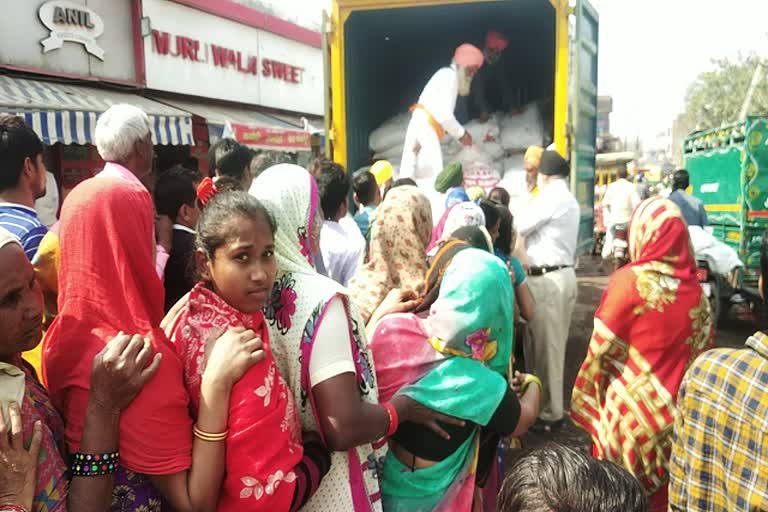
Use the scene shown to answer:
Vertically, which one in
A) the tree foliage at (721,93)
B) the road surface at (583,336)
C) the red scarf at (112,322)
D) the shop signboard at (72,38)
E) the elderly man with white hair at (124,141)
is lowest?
the road surface at (583,336)

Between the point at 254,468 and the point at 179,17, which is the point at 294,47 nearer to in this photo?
the point at 179,17

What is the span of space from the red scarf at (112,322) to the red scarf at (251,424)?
0.05 m

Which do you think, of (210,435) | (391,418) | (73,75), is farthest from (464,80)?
(210,435)

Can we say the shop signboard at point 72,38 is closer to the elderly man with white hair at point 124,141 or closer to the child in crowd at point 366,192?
the child in crowd at point 366,192

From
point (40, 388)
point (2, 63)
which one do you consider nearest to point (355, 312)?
point (40, 388)

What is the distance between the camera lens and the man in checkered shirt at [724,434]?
4.17ft

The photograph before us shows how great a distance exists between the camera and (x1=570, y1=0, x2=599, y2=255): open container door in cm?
462

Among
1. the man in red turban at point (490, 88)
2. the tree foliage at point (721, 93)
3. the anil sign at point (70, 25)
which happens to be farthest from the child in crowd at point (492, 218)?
the tree foliage at point (721, 93)

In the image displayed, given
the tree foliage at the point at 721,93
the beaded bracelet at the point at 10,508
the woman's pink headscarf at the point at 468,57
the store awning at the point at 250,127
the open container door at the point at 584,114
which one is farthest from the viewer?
the tree foliage at the point at 721,93

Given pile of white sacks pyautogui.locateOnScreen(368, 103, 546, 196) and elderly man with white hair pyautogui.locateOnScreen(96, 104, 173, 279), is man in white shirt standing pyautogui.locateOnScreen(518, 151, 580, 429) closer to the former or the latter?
pile of white sacks pyautogui.locateOnScreen(368, 103, 546, 196)

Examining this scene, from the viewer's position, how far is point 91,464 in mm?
1075

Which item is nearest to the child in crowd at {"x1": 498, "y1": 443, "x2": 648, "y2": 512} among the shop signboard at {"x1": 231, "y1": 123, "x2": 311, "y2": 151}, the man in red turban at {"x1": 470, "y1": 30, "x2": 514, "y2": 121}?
the man in red turban at {"x1": 470, "y1": 30, "x2": 514, "y2": 121}

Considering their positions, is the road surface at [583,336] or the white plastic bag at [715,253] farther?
the white plastic bag at [715,253]

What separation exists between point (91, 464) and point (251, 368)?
32 centimetres
